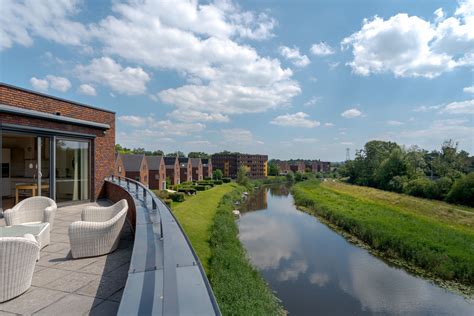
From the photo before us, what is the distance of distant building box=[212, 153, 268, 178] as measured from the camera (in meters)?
69.0

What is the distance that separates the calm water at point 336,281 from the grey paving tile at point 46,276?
6.93m

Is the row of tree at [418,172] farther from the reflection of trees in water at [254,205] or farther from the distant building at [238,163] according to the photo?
the distant building at [238,163]

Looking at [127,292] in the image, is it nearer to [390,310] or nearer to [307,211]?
[390,310]

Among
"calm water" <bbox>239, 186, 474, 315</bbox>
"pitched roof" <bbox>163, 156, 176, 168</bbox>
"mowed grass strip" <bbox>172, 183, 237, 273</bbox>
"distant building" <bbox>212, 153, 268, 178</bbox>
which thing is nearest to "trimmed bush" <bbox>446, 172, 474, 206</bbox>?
"calm water" <bbox>239, 186, 474, 315</bbox>

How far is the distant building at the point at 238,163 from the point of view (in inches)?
2717

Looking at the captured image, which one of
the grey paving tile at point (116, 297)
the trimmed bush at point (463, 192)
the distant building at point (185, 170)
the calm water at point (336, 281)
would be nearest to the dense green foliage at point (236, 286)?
the calm water at point (336, 281)

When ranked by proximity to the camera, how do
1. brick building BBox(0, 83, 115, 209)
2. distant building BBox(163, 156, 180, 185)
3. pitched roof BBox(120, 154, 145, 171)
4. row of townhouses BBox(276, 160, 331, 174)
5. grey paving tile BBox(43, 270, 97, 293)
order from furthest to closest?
1. row of townhouses BBox(276, 160, 331, 174)
2. distant building BBox(163, 156, 180, 185)
3. pitched roof BBox(120, 154, 145, 171)
4. brick building BBox(0, 83, 115, 209)
5. grey paving tile BBox(43, 270, 97, 293)

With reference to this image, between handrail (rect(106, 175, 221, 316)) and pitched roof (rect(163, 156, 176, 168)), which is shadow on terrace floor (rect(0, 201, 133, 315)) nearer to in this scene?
handrail (rect(106, 175, 221, 316))

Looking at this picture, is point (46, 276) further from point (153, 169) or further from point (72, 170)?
point (153, 169)

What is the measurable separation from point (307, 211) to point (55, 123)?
68.7ft

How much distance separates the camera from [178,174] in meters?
38.8

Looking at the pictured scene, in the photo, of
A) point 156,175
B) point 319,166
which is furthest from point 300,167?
point 156,175

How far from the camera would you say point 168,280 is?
4.74 ft

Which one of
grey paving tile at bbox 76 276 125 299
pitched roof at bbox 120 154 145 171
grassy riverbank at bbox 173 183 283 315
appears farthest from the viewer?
pitched roof at bbox 120 154 145 171
